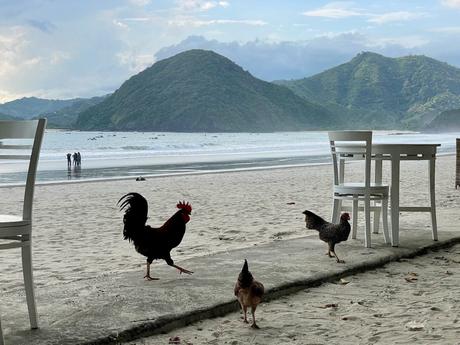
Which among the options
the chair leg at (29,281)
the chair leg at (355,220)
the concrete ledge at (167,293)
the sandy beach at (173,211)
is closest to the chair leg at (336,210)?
the chair leg at (355,220)

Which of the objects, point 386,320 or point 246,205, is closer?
point 386,320

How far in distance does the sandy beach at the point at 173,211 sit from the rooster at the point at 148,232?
799 millimetres

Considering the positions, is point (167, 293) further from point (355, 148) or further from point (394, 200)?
point (394, 200)

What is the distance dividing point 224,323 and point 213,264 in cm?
141

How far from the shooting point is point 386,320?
3980mm

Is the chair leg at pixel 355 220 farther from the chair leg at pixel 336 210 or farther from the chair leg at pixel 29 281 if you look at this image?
the chair leg at pixel 29 281

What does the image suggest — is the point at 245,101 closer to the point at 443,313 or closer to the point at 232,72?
the point at 232,72

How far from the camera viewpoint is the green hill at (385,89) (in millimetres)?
150375

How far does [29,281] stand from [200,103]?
12472 centimetres

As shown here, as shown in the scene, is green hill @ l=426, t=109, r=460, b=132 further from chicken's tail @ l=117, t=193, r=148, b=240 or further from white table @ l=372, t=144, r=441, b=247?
chicken's tail @ l=117, t=193, r=148, b=240

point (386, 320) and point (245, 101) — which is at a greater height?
point (245, 101)

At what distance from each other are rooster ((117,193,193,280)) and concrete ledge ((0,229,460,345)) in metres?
0.24

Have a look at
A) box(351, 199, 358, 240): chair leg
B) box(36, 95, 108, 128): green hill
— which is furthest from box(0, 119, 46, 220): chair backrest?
box(36, 95, 108, 128): green hill

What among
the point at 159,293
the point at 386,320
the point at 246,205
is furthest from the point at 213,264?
the point at 246,205
